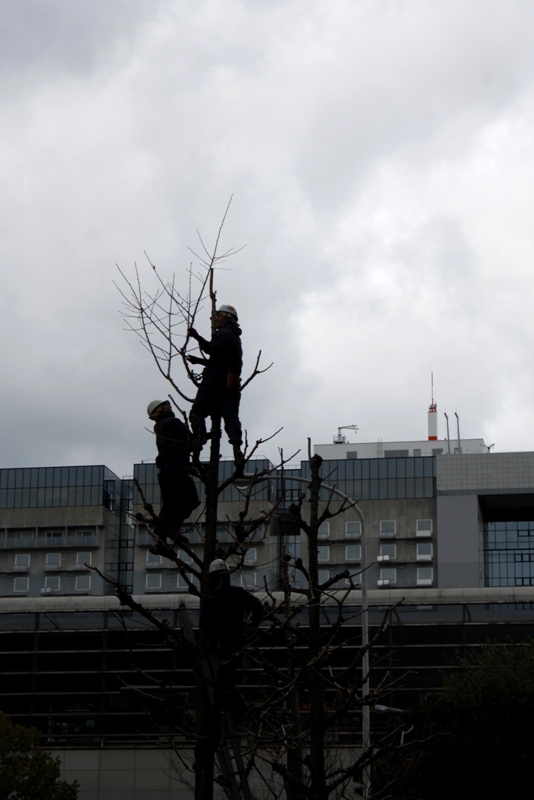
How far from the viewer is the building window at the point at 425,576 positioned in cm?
10044

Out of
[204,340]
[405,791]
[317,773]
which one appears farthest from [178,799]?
[204,340]

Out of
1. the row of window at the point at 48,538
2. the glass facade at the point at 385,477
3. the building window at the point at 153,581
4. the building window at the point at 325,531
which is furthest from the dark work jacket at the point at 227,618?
the row of window at the point at 48,538

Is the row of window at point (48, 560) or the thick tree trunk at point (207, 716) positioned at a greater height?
the row of window at point (48, 560)

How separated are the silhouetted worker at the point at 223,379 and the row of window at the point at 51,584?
9751 centimetres

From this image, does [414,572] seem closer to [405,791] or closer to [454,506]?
[454,506]

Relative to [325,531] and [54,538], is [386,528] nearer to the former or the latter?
[325,531]

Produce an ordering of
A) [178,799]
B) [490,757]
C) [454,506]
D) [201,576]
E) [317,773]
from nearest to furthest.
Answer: [201,576], [317,773], [490,757], [178,799], [454,506]

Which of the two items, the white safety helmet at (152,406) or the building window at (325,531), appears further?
the building window at (325,531)

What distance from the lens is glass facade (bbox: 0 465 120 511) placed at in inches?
4277

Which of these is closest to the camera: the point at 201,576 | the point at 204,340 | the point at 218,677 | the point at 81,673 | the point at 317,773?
the point at 218,677

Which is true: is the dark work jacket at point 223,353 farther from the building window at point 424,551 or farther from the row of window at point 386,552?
the building window at point 424,551

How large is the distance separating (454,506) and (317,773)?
289 ft

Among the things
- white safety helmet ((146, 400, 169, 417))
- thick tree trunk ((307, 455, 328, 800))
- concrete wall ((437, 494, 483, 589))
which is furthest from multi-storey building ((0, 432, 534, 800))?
white safety helmet ((146, 400, 169, 417))

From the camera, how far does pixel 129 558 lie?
112m
